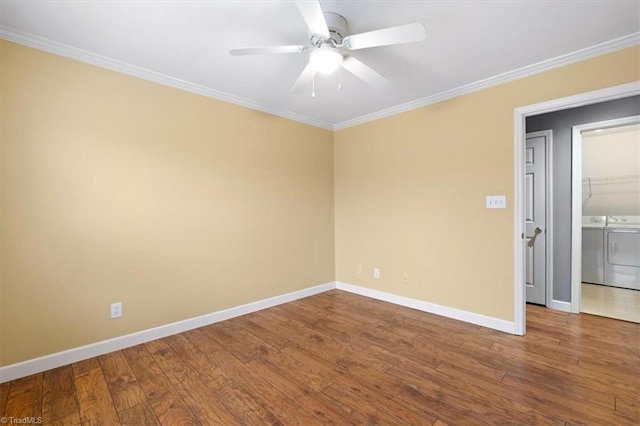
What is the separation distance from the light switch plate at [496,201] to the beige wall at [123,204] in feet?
7.56

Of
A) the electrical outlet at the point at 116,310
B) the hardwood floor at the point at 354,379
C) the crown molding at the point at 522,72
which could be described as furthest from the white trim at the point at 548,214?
the electrical outlet at the point at 116,310

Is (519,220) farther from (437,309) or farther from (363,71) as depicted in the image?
(363,71)

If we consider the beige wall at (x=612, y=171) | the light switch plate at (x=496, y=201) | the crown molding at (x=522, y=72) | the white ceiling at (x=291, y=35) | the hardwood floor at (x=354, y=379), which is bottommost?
the hardwood floor at (x=354, y=379)

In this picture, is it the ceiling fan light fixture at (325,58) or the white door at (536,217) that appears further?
the white door at (536,217)

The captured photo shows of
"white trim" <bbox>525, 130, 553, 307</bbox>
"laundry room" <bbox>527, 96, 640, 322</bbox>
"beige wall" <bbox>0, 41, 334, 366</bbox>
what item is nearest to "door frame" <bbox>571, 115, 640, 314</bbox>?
"laundry room" <bbox>527, 96, 640, 322</bbox>

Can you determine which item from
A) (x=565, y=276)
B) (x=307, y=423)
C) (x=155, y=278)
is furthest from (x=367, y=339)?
(x=565, y=276)

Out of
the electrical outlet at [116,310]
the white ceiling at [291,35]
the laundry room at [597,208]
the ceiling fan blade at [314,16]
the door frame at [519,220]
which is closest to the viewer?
the ceiling fan blade at [314,16]

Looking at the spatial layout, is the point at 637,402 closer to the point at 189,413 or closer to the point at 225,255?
the point at 189,413

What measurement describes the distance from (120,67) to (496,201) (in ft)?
11.9

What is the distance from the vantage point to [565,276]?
3.20 metres

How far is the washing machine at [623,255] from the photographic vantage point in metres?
3.98

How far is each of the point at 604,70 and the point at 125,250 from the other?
4.23 m

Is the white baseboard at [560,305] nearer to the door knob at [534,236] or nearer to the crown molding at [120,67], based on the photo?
the door knob at [534,236]

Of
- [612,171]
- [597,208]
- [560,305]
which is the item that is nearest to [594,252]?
[597,208]
